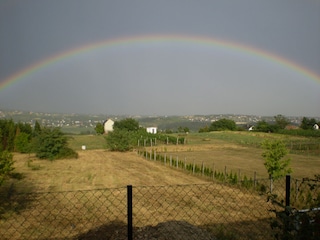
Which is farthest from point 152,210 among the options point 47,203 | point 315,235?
point 315,235

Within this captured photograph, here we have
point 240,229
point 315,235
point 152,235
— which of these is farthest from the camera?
point 240,229

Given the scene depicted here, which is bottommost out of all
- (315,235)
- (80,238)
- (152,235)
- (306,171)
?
(306,171)

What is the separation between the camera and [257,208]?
11766 mm

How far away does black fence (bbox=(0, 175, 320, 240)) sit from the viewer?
7.02 metres

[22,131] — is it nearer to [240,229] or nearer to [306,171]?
[306,171]

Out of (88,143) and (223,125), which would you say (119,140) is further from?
(223,125)

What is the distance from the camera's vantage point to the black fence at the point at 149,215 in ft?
23.0

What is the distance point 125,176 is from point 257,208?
10.5 meters

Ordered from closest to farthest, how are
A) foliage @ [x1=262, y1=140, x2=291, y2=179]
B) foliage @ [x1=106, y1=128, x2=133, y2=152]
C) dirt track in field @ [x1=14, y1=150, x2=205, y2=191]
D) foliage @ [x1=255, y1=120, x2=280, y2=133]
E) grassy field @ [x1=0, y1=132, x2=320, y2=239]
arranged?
grassy field @ [x1=0, y1=132, x2=320, y2=239]
foliage @ [x1=262, y1=140, x2=291, y2=179]
dirt track in field @ [x1=14, y1=150, x2=205, y2=191]
foliage @ [x1=106, y1=128, x2=133, y2=152]
foliage @ [x1=255, y1=120, x2=280, y2=133]

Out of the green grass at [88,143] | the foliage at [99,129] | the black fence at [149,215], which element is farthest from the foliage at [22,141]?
the foliage at [99,129]

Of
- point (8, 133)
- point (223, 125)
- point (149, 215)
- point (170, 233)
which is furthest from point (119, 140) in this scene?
point (223, 125)

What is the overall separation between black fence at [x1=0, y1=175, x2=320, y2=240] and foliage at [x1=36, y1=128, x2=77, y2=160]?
13744 millimetres

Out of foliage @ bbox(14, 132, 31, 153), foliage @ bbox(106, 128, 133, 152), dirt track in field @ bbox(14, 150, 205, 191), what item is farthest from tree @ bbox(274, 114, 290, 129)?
foliage @ bbox(14, 132, 31, 153)

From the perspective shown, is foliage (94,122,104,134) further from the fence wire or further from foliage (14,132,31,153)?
the fence wire
